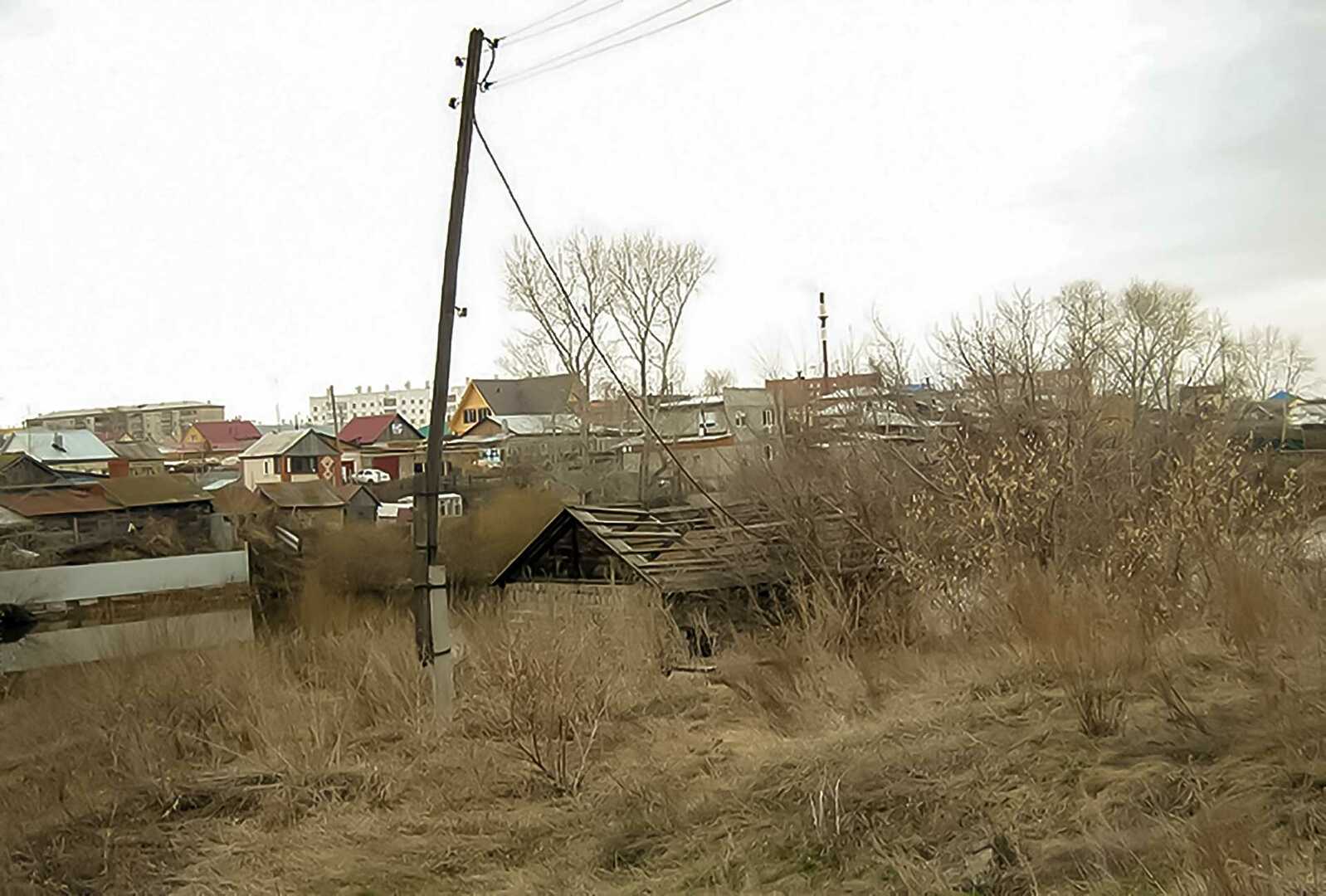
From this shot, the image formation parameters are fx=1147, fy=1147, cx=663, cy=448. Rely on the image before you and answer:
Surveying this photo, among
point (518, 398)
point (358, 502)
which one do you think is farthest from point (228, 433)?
point (518, 398)

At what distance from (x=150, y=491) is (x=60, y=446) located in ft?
7.37

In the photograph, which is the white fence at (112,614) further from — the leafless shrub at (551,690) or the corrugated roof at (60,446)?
the corrugated roof at (60,446)

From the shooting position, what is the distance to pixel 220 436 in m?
24.9

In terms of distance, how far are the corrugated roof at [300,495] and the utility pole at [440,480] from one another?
1092 cm

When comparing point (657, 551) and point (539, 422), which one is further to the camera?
point (539, 422)

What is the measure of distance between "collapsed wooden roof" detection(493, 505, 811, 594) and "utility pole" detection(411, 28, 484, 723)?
6506 millimetres

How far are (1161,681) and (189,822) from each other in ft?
17.8

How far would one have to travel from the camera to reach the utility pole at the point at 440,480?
902 centimetres

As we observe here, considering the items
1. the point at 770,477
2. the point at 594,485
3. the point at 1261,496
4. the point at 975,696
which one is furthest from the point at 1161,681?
the point at 594,485

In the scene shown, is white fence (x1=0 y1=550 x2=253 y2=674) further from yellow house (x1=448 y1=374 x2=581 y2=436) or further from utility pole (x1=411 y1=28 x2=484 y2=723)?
yellow house (x1=448 y1=374 x2=581 y2=436)

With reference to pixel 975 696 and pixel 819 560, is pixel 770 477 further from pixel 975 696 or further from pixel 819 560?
pixel 975 696

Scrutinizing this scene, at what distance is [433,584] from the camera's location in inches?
363

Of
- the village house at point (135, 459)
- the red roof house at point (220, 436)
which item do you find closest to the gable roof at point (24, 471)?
the village house at point (135, 459)

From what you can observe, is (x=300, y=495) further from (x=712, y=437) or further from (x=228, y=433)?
(x=712, y=437)
